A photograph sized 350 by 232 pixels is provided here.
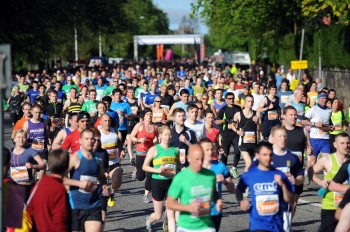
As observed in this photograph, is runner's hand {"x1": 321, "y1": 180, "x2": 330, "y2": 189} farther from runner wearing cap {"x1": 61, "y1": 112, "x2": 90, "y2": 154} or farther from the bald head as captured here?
runner wearing cap {"x1": 61, "y1": 112, "x2": 90, "y2": 154}

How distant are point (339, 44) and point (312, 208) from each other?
20.3 m

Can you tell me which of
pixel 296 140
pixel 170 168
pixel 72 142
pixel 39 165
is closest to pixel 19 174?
pixel 39 165

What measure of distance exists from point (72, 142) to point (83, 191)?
2.98m

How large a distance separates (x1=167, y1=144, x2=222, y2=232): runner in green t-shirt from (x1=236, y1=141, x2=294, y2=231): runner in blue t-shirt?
0.40 meters

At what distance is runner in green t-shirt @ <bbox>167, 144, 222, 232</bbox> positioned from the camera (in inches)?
327

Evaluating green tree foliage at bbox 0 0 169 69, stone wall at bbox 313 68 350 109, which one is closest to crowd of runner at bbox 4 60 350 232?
stone wall at bbox 313 68 350 109

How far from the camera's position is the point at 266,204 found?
866 centimetres

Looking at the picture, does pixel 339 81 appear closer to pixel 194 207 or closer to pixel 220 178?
pixel 220 178

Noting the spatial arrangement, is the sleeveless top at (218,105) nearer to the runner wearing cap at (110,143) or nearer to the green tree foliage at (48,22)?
the runner wearing cap at (110,143)

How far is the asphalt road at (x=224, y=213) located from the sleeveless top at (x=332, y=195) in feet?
8.03

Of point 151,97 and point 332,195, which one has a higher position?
point 151,97

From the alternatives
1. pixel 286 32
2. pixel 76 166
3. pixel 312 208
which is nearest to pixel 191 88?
pixel 312 208

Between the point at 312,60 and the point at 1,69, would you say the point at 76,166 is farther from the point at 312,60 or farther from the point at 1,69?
the point at 312,60

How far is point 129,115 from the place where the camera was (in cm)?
1936
